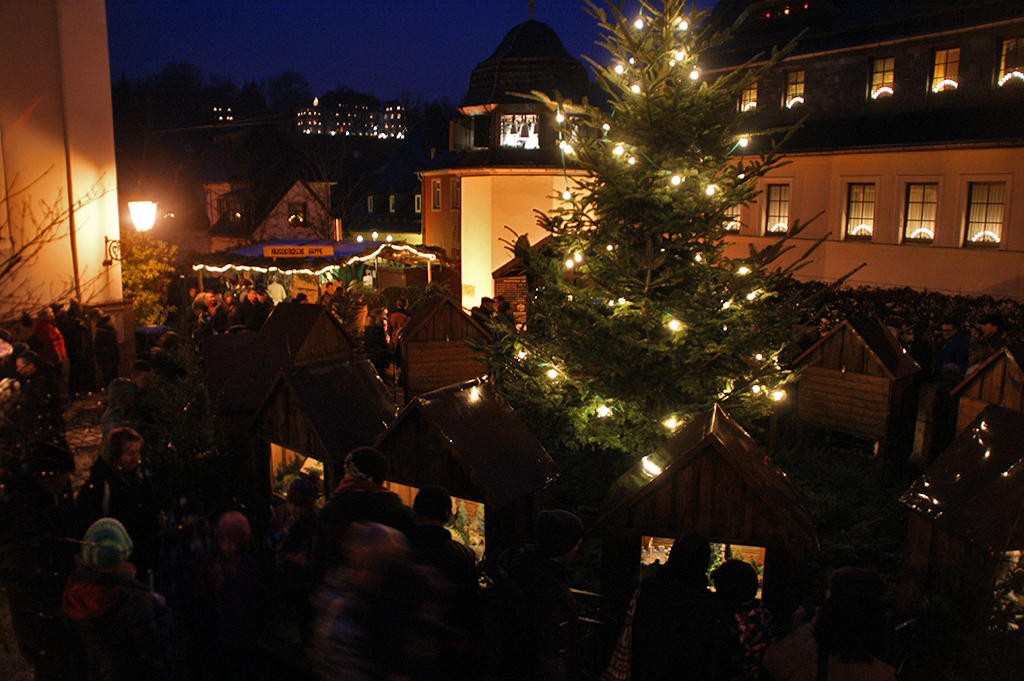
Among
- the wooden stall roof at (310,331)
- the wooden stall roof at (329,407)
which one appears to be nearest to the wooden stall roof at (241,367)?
the wooden stall roof at (329,407)

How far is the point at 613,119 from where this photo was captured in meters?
6.57

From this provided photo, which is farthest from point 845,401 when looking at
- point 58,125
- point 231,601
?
point 58,125

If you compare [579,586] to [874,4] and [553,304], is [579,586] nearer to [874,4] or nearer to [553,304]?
[553,304]

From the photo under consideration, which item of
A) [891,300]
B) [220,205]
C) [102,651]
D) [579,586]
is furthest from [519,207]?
[220,205]

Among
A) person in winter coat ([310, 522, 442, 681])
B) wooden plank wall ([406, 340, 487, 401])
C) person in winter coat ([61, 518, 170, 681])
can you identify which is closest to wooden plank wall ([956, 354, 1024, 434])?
person in winter coat ([310, 522, 442, 681])

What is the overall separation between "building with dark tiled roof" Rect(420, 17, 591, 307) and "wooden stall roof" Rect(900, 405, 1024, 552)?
18.5 metres

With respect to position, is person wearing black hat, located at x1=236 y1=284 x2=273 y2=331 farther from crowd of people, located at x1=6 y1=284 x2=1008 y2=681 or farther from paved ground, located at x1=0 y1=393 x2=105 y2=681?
crowd of people, located at x1=6 y1=284 x2=1008 y2=681

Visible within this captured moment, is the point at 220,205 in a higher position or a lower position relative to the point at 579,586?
higher

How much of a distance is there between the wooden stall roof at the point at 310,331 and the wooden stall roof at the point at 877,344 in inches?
233

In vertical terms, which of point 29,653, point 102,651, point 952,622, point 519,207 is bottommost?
point 29,653

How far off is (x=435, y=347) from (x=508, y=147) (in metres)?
14.5

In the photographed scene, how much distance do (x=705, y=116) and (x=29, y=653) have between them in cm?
647

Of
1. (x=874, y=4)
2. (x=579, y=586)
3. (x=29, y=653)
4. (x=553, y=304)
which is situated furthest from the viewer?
(x=874, y=4)

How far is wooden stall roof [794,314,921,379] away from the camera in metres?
7.50
